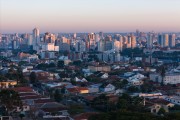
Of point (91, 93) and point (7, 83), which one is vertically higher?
point (7, 83)

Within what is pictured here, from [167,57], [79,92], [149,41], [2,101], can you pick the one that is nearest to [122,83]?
[79,92]

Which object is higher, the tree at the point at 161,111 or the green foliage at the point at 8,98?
the green foliage at the point at 8,98

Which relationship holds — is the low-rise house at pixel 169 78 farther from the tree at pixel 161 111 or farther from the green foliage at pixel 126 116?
the green foliage at pixel 126 116

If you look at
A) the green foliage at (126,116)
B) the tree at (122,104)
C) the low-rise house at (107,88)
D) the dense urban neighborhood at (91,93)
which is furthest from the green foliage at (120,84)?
the green foliage at (126,116)

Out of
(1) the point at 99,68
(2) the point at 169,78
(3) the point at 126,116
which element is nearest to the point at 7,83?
(2) the point at 169,78

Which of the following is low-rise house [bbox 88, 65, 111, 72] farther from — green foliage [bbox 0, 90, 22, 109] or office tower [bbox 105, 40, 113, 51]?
office tower [bbox 105, 40, 113, 51]

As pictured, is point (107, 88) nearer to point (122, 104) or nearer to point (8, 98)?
point (122, 104)

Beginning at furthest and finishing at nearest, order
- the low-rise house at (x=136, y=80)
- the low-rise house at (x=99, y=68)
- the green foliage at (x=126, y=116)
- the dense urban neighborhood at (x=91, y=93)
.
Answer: the low-rise house at (x=99, y=68)
the low-rise house at (x=136, y=80)
the dense urban neighborhood at (x=91, y=93)
the green foliage at (x=126, y=116)

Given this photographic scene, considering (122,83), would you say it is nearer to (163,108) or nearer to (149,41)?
(163,108)

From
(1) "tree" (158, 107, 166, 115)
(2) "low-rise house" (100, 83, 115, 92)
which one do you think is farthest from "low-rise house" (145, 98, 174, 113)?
(2) "low-rise house" (100, 83, 115, 92)

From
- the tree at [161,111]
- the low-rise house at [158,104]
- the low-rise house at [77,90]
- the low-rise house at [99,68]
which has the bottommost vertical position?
the low-rise house at [99,68]

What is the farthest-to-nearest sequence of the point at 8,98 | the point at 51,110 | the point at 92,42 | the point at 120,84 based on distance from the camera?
the point at 92,42, the point at 120,84, the point at 51,110, the point at 8,98
